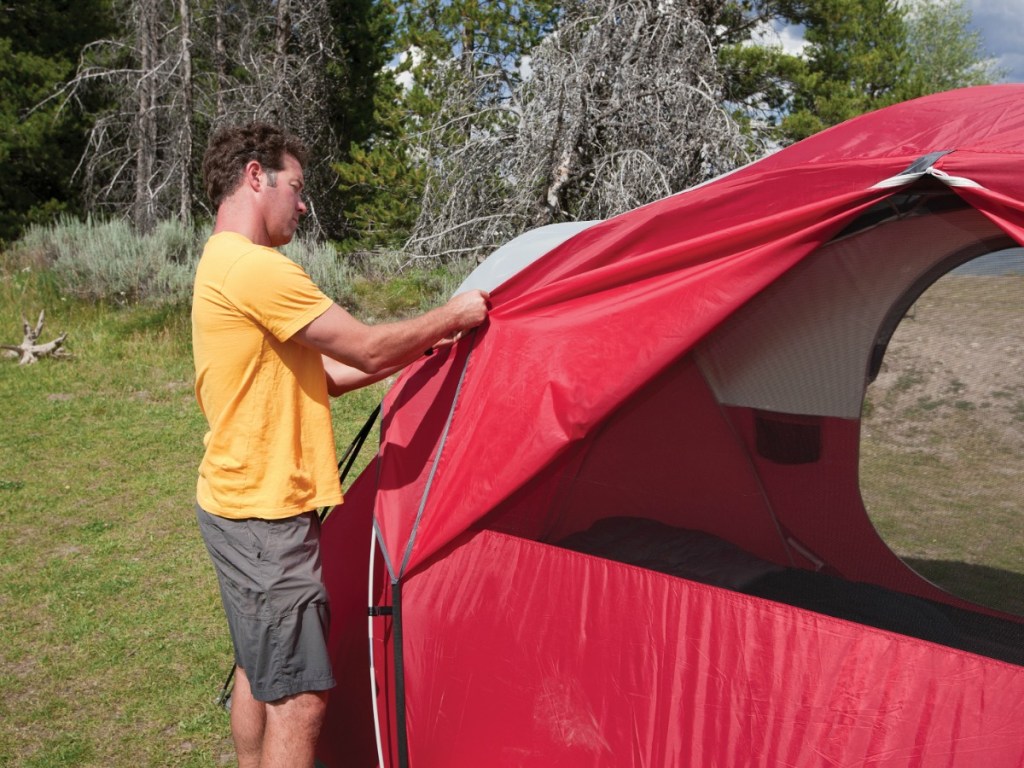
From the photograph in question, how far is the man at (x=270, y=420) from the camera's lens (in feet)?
7.19

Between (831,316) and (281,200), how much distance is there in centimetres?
151

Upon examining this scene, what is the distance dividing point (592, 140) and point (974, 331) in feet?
22.0

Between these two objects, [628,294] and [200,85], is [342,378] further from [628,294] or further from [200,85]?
[200,85]

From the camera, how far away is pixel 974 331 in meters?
2.21

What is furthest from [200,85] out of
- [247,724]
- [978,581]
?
[978,581]

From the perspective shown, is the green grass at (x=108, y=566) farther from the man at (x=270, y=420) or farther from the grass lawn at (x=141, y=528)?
the man at (x=270, y=420)

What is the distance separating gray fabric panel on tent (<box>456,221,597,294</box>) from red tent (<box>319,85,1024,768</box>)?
0.46 feet

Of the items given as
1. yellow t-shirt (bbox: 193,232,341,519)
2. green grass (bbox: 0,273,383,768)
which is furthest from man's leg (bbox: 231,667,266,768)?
green grass (bbox: 0,273,383,768)

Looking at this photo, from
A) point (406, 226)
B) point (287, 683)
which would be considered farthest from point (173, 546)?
point (406, 226)

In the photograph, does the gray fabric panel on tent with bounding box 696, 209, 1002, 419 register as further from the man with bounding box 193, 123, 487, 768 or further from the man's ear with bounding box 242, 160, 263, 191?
the man's ear with bounding box 242, 160, 263, 191

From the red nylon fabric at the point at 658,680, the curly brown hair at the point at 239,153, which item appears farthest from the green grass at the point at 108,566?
the curly brown hair at the point at 239,153

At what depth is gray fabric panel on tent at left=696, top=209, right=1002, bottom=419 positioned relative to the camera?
2254mm

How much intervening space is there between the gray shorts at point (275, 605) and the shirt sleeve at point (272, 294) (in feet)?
1.68

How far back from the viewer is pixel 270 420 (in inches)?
88.6
